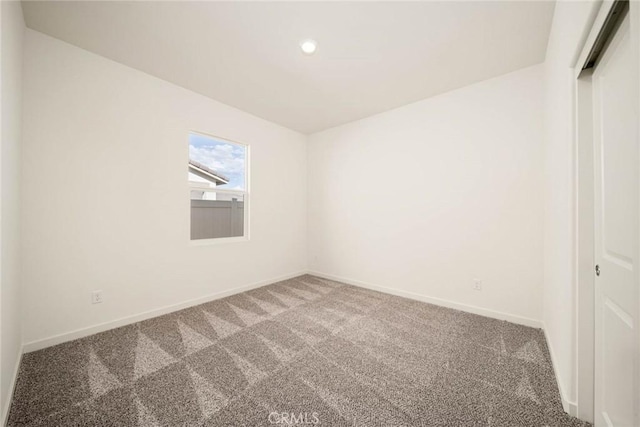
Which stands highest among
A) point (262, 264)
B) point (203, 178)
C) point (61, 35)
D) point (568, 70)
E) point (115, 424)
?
point (61, 35)

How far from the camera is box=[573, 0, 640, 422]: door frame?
131cm

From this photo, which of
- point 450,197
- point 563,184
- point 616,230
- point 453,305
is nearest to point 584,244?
point 616,230

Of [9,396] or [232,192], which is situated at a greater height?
[232,192]

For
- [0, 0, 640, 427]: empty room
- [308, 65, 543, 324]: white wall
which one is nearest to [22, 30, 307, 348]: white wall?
[0, 0, 640, 427]: empty room

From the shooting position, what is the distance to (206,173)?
3.33 metres

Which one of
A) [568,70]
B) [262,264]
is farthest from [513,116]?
[262,264]

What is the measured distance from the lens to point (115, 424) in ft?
4.29

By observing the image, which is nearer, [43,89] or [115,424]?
[115,424]

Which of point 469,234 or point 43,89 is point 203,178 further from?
point 469,234

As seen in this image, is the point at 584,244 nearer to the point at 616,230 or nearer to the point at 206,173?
the point at 616,230

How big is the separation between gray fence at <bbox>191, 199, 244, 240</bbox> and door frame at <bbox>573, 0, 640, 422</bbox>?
358 cm

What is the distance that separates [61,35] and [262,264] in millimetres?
3235

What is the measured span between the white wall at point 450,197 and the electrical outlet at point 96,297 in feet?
9.89

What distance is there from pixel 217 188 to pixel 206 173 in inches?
11.7
